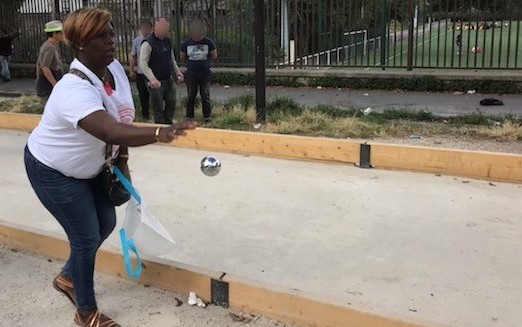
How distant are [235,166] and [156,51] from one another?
269 centimetres

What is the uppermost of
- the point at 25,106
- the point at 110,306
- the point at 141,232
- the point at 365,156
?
the point at 141,232

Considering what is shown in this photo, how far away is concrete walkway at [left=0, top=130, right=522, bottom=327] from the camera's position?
12.6 feet

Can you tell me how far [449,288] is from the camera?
3898mm

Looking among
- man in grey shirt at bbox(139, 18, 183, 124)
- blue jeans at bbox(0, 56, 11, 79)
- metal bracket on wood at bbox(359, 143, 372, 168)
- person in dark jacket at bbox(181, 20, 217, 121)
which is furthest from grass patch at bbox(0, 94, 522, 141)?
blue jeans at bbox(0, 56, 11, 79)

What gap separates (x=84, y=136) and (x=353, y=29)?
11209mm

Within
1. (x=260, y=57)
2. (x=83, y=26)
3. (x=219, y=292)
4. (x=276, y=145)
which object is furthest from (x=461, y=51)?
(x=83, y=26)

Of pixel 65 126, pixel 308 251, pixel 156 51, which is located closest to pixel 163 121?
pixel 156 51

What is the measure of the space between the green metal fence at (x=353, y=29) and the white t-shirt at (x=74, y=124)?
1053 cm

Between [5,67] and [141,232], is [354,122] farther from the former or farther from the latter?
[5,67]

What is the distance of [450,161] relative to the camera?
643 cm

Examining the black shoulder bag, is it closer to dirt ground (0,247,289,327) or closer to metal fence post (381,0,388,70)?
dirt ground (0,247,289,327)

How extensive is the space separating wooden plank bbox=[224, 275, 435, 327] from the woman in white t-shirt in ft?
3.12

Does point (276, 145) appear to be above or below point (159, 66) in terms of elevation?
below

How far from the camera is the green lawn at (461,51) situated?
39.3ft
